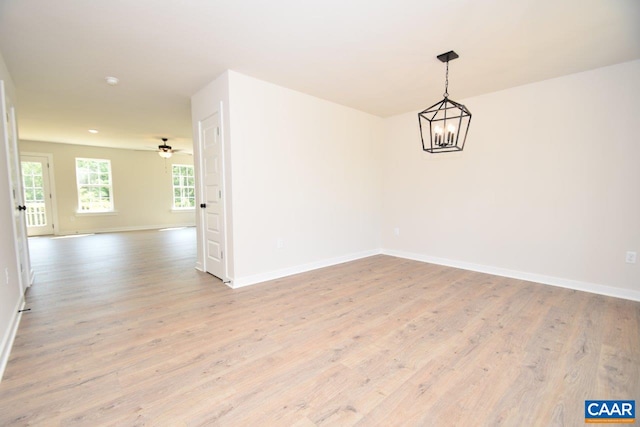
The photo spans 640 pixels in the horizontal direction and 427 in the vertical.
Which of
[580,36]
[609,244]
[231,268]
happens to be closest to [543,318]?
[609,244]

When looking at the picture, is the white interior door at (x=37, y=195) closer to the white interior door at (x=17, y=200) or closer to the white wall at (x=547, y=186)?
the white interior door at (x=17, y=200)

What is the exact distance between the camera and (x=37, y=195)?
7074mm

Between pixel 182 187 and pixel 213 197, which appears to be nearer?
pixel 213 197

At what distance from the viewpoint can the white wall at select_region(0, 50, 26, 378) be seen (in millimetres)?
1980

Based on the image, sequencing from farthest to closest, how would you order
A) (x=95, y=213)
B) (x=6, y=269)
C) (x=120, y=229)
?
(x=120, y=229)
(x=95, y=213)
(x=6, y=269)

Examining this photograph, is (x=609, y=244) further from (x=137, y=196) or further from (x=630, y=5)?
(x=137, y=196)

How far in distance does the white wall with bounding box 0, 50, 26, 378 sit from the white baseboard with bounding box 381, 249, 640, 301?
463 centimetres

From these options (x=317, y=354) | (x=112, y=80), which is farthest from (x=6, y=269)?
(x=317, y=354)

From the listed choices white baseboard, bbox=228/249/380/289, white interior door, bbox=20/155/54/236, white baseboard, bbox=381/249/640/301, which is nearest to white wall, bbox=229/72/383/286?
white baseboard, bbox=228/249/380/289

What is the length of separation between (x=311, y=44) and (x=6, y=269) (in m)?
3.12

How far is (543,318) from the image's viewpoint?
98.0 inches

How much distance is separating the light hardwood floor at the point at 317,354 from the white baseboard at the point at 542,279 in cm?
18

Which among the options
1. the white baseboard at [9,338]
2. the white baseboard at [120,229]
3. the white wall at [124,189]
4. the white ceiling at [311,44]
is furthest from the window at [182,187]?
the white baseboard at [9,338]

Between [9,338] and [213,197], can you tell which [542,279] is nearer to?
[213,197]
